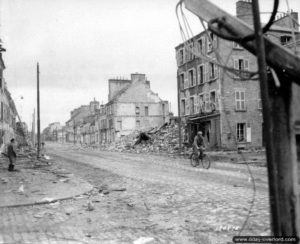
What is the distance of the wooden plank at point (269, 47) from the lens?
376cm

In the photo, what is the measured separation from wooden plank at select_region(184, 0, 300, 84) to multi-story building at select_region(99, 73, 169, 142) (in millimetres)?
55729

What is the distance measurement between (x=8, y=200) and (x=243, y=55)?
1112 inches

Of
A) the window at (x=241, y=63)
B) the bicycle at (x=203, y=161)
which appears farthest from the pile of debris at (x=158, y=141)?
the bicycle at (x=203, y=161)

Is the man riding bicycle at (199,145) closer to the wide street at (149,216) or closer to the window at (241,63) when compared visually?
the wide street at (149,216)

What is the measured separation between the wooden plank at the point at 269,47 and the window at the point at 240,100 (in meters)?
29.8

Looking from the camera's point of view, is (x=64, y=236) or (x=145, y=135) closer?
(x=64, y=236)

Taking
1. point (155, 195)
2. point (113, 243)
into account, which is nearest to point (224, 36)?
point (113, 243)

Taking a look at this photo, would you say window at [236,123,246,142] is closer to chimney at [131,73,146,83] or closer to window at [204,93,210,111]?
window at [204,93,210,111]

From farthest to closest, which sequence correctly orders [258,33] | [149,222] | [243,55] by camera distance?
[243,55] → [149,222] → [258,33]

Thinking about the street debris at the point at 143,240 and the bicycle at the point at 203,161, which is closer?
the street debris at the point at 143,240

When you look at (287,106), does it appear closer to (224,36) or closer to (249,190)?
(224,36)

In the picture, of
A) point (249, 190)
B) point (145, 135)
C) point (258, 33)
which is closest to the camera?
point (258, 33)

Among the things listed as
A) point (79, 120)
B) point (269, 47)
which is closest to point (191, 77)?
point (269, 47)

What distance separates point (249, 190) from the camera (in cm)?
973
